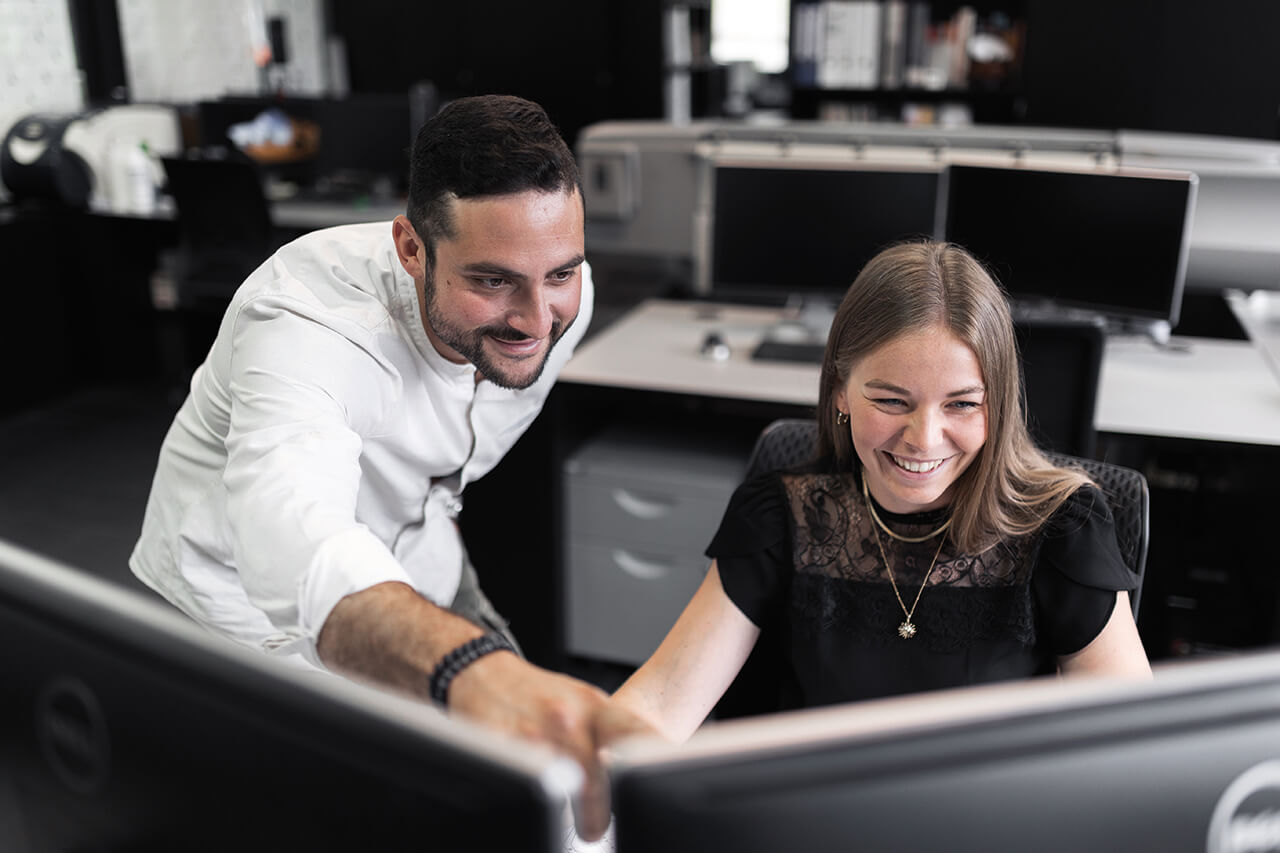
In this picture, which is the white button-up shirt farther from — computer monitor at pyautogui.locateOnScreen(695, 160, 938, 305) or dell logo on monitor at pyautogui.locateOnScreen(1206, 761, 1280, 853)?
computer monitor at pyautogui.locateOnScreen(695, 160, 938, 305)

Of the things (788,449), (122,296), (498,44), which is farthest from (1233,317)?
(498,44)

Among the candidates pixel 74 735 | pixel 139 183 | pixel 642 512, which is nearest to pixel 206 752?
pixel 74 735

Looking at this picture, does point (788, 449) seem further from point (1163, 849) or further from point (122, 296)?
point (122, 296)

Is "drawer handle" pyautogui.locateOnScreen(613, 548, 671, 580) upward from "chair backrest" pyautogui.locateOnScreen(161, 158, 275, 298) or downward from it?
downward

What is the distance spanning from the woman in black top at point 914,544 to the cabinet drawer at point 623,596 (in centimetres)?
110

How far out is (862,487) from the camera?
53.5 inches

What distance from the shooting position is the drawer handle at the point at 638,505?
2449 millimetres

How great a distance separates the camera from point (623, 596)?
2541 mm

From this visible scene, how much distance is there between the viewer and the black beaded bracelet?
0.65 m

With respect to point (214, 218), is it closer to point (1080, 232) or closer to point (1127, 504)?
point (1080, 232)

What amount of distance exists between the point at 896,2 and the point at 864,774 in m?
4.97

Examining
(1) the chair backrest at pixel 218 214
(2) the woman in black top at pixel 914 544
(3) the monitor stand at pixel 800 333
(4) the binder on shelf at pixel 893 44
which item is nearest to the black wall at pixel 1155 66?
(4) the binder on shelf at pixel 893 44

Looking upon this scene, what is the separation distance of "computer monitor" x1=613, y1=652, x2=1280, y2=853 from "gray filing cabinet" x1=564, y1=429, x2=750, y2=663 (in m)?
1.85

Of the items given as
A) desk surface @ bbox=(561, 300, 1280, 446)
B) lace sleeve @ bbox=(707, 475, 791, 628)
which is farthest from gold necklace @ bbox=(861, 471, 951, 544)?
desk surface @ bbox=(561, 300, 1280, 446)
